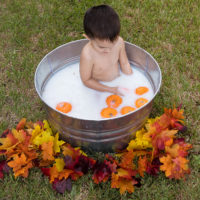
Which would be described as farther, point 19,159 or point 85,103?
point 85,103

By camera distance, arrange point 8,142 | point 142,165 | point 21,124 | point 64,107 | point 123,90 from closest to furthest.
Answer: point 142,165
point 8,142
point 21,124
point 64,107
point 123,90

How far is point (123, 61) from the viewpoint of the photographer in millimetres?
2088

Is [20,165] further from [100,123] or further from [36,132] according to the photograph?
[100,123]

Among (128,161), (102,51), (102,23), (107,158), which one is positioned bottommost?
(107,158)

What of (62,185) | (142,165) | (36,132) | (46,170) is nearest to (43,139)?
(36,132)

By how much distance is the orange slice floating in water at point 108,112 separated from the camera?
1.93m

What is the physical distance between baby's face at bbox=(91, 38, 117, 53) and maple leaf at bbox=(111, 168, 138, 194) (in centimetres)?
74

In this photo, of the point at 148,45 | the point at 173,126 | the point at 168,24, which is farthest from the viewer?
→ the point at 168,24

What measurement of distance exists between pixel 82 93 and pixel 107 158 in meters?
0.56

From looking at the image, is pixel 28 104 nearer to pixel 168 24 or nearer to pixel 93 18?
pixel 93 18

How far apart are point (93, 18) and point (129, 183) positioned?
3.17 feet

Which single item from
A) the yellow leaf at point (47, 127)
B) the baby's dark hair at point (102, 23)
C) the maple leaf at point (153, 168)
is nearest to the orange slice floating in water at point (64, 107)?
the yellow leaf at point (47, 127)

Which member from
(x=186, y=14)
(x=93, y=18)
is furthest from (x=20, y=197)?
(x=186, y=14)

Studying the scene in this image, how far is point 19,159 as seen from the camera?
1646mm
